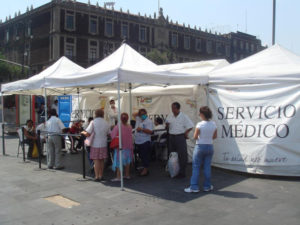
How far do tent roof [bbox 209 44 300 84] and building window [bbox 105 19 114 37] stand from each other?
130 feet

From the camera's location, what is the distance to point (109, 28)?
46188 millimetres

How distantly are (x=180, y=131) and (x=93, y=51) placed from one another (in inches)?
1573

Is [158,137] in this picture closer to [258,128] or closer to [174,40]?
[258,128]

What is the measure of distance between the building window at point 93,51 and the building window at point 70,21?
326cm

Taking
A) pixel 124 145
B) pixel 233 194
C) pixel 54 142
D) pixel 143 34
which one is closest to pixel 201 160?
pixel 233 194

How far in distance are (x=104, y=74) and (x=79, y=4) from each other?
40.1 m

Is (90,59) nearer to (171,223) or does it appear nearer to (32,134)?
(32,134)

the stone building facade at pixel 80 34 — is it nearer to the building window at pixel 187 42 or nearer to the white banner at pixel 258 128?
the building window at pixel 187 42

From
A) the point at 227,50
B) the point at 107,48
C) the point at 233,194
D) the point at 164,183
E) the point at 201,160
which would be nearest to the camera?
the point at 233,194

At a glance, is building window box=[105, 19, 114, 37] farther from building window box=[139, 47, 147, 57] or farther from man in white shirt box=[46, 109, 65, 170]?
man in white shirt box=[46, 109, 65, 170]

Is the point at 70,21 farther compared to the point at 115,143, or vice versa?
the point at 70,21

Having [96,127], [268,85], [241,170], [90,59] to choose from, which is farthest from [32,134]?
[90,59]

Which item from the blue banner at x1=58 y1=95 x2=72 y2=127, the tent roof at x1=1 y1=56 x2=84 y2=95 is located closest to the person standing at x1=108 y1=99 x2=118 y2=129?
the tent roof at x1=1 y1=56 x2=84 y2=95

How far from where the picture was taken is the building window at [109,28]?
150 ft
